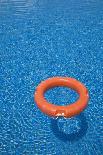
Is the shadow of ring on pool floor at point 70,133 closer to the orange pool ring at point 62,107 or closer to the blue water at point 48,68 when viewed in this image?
the blue water at point 48,68

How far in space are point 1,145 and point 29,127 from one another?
0.41 metres

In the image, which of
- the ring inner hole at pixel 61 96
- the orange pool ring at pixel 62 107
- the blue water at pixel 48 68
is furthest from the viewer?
the ring inner hole at pixel 61 96

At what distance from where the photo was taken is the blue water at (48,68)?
10.3 ft

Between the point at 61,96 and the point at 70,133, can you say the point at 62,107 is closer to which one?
the point at 70,133

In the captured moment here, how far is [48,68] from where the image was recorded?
4223 mm

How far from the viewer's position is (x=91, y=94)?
12.2 feet

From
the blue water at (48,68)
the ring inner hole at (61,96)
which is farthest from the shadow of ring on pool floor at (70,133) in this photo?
the ring inner hole at (61,96)

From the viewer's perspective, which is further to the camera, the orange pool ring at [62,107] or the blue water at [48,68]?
the blue water at [48,68]

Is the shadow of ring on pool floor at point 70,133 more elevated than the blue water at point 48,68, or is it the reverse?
the blue water at point 48,68

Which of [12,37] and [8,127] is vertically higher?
[12,37]

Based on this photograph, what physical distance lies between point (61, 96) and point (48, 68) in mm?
685

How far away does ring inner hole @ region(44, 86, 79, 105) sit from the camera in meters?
3.64

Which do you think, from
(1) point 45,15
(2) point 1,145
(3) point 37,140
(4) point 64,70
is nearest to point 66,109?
(3) point 37,140

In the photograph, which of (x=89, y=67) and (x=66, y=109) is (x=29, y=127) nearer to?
(x=66, y=109)
